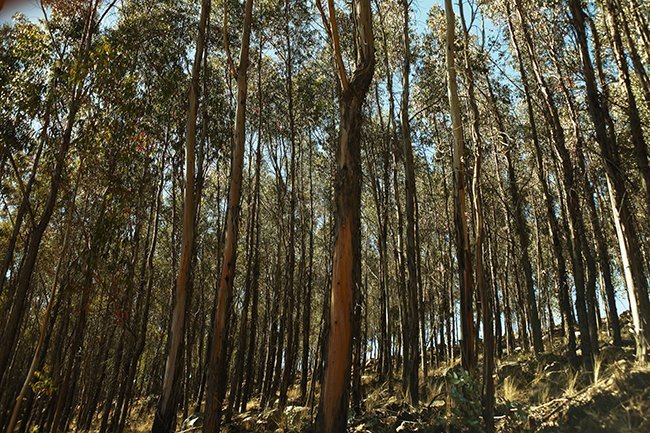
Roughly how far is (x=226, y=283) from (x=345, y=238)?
2630 millimetres

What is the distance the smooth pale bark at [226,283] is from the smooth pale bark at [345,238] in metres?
2.38

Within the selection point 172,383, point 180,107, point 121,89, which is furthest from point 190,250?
point 180,107

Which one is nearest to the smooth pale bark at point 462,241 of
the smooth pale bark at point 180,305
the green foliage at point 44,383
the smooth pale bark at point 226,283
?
the smooth pale bark at point 226,283

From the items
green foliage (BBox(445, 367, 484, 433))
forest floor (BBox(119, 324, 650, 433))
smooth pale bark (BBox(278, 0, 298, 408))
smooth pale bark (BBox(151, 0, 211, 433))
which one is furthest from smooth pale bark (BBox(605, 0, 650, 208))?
smooth pale bark (BBox(278, 0, 298, 408))

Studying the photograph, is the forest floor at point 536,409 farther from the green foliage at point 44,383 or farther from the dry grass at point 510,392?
the green foliage at point 44,383

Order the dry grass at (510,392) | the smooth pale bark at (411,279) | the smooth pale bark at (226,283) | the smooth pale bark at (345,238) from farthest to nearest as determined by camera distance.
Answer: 1. the smooth pale bark at (411,279)
2. the dry grass at (510,392)
3. the smooth pale bark at (226,283)
4. the smooth pale bark at (345,238)

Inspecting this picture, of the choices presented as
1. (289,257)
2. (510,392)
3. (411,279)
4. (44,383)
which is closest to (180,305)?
(44,383)

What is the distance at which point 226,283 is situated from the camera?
7020 mm

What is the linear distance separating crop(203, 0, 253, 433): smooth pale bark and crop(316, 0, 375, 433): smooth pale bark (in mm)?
2384

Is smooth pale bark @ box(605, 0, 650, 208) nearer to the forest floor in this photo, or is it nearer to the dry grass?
the forest floor

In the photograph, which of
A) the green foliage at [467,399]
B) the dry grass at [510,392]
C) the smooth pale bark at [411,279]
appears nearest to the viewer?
the green foliage at [467,399]

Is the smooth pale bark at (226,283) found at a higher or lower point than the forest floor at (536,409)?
higher

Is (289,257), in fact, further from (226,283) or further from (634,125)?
(634,125)

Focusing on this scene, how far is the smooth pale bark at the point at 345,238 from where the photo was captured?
Answer: 4.69m
